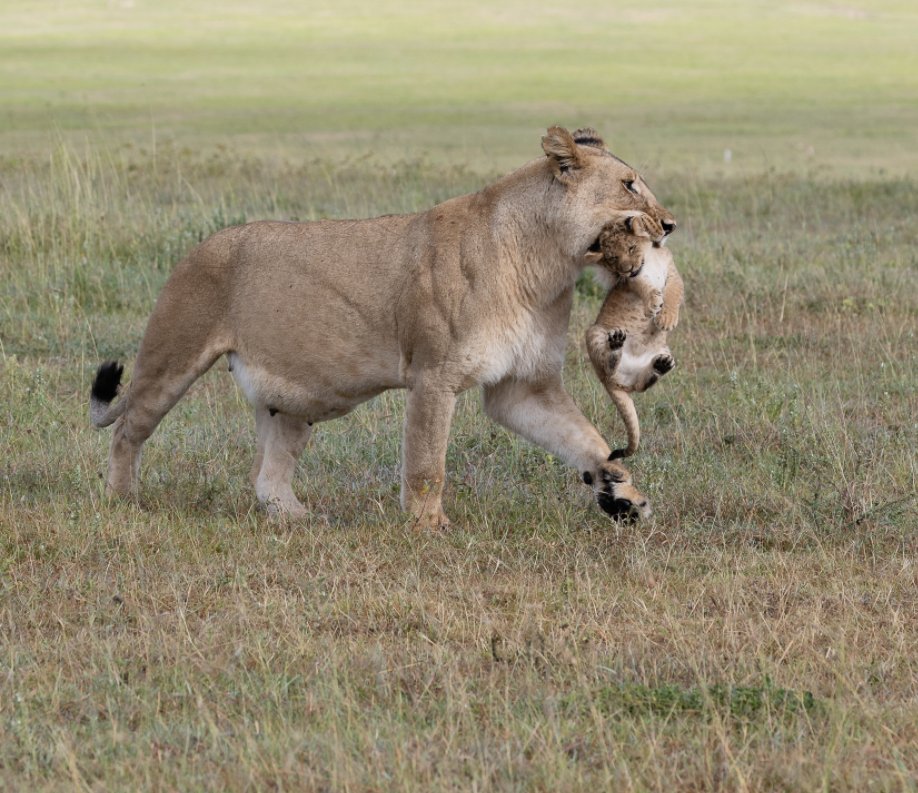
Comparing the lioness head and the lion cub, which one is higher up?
the lioness head

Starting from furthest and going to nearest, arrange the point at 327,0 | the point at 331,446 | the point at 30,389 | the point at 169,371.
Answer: the point at 327,0, the point at 30,389, the point at 331,446, the point at 169,371

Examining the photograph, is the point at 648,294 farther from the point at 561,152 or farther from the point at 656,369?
the point at 561,152

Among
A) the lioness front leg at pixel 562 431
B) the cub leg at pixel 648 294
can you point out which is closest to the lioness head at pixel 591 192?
the cub leg at pixel 648 294

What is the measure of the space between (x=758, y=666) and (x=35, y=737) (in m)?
1.93

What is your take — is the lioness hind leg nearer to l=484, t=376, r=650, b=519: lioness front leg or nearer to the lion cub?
l=484, t=376, r=650, b=519: lioness front leg

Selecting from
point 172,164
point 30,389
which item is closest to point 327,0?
point 172,164

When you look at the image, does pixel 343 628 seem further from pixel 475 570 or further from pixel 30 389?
pixel 30 389

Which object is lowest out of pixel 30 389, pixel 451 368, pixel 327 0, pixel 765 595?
pixel 327 0

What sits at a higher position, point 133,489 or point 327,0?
point 133,489

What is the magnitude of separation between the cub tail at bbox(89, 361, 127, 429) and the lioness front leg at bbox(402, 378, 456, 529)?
1.36m

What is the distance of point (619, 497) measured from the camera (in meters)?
5.84

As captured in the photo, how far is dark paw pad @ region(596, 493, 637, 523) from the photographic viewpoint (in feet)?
19.2

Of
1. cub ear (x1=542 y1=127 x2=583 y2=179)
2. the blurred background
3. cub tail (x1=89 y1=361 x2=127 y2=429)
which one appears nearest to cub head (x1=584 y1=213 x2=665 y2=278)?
cub ear (x1=542 y1=127 x2=583 y2=179)

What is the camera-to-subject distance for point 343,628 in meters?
4.89
